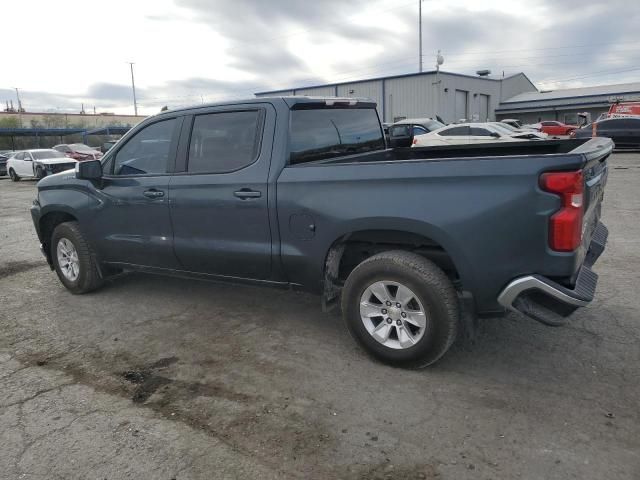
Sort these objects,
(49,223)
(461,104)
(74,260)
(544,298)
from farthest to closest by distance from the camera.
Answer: (461,104)
(49,223)
(74,260)
(544,298)

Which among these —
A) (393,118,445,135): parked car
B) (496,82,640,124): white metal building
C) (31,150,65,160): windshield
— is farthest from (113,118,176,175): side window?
(496,82,640,124): white metal building

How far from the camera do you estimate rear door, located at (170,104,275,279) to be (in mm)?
3973

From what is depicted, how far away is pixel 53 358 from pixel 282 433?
2.13 metres

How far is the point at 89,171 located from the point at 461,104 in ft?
124

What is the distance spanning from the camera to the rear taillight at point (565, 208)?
9.34 feet

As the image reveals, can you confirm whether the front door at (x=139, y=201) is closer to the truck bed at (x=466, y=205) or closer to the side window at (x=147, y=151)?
the side window at (x=147, y=151)

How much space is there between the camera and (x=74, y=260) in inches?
212

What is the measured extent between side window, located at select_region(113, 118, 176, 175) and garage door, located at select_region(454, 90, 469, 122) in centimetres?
3619

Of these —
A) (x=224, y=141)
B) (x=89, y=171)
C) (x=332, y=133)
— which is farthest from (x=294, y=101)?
Answer: (x=89, y=171)

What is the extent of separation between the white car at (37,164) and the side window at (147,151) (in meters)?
17.7

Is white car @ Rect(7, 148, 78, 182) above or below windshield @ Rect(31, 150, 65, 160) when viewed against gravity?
below

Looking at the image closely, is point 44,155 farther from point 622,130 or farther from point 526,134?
point 622,130

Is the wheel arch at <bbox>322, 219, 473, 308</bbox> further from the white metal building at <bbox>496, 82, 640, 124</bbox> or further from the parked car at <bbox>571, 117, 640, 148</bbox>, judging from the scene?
the white metal building at <bbox>496, 82, 640, 124</bbox>

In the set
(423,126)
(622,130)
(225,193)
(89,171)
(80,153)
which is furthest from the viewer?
(80,153)
